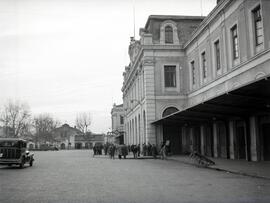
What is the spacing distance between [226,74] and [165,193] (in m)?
19.3

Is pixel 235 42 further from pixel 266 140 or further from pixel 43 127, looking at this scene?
pixel 43 127

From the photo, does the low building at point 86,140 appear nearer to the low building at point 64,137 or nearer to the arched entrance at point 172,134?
the low building at point 64,137

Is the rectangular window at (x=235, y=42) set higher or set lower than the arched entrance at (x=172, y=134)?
higher

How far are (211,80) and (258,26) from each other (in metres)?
9.67

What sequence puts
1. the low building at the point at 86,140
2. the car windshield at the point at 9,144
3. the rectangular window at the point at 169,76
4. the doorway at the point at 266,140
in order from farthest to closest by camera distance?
1. the low building at the point at 86,140
2. the rectangular window at the point at 169,76
3. the car windshield at the point at 9,144
4. the doorway at the point at 266,140

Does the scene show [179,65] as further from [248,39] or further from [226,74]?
[248,39]

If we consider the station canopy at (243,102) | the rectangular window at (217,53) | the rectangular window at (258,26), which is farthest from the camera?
the rectangular window at (217,53)

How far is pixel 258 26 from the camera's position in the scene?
23.5 metres

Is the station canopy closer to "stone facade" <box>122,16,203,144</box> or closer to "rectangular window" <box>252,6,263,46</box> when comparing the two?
"rectangular window" <box>252,6,263,46</box>

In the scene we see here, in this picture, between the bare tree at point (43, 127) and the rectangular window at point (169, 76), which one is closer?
the rectangular window at point (169, 76)

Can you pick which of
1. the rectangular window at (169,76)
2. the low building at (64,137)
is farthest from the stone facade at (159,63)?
the low building at (64,137)

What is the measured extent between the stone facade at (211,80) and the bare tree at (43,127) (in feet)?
274

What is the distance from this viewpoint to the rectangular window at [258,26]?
76.1ft

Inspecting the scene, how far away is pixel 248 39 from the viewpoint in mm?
24562
